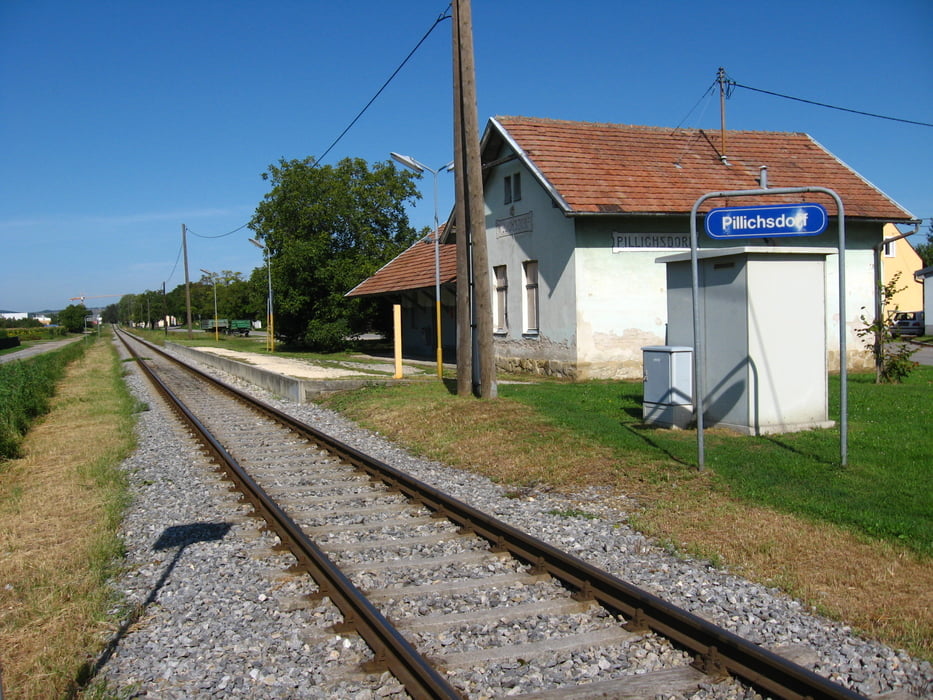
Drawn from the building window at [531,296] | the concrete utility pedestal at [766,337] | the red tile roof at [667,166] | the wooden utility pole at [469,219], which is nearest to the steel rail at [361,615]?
the concrete utility pedestal at [766,337]

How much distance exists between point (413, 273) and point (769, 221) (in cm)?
2474

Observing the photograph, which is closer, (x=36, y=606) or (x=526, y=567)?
(x=36, y=606)

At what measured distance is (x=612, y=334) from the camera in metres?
19.5

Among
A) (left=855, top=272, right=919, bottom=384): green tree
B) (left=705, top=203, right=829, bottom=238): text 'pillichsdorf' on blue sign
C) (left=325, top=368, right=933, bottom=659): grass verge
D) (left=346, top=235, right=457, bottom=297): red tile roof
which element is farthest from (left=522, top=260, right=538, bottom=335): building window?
(left=705, top=203, right=829, bottom=238): text 'pillichsdorf' on blue sign

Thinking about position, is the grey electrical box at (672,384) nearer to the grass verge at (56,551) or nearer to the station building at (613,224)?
the grass verge at (56,551)

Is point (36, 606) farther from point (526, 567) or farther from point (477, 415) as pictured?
point (477, 415)

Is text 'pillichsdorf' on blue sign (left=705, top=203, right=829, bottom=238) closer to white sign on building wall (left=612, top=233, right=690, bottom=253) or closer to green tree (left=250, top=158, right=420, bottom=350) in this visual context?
white sign on building wall (left=612, top=233, right=690, bottom=253)

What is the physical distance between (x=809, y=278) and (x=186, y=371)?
25736mm

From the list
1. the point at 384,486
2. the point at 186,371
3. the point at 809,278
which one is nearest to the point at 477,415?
the point at 384,486

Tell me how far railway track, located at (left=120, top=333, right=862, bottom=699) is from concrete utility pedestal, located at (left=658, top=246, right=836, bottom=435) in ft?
14.6

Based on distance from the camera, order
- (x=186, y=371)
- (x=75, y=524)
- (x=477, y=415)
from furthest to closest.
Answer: (x=186, y=371), (x=477, y=415), (x=75, y=524)

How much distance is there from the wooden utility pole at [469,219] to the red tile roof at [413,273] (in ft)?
42.4

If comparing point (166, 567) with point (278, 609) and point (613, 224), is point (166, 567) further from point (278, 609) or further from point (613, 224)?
point (613, 224)

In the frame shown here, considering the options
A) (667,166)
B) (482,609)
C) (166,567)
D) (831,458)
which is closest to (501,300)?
(667,166)
